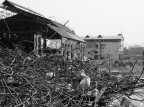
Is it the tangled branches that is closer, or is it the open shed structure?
the tangled branches

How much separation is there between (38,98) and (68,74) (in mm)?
1219

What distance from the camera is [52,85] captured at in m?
2.44

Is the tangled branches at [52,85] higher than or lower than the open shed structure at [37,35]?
lower

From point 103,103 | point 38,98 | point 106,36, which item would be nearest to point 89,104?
point 103,103

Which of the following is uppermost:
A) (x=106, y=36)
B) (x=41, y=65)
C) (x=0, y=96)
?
(x=106, y=36)

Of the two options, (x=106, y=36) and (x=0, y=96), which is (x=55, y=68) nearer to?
(x=0, y=96)

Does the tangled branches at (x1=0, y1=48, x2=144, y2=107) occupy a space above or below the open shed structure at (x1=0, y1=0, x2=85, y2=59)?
below

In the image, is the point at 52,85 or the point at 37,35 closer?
the point at 52,85

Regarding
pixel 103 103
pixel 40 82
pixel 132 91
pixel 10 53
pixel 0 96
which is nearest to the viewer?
pixel 0 96

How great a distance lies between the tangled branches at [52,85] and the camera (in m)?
1.93

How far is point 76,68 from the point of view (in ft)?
11.5

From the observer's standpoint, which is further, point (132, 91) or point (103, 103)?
point (132, 91)

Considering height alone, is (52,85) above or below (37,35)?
below

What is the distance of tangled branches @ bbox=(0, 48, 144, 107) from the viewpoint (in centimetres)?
193
